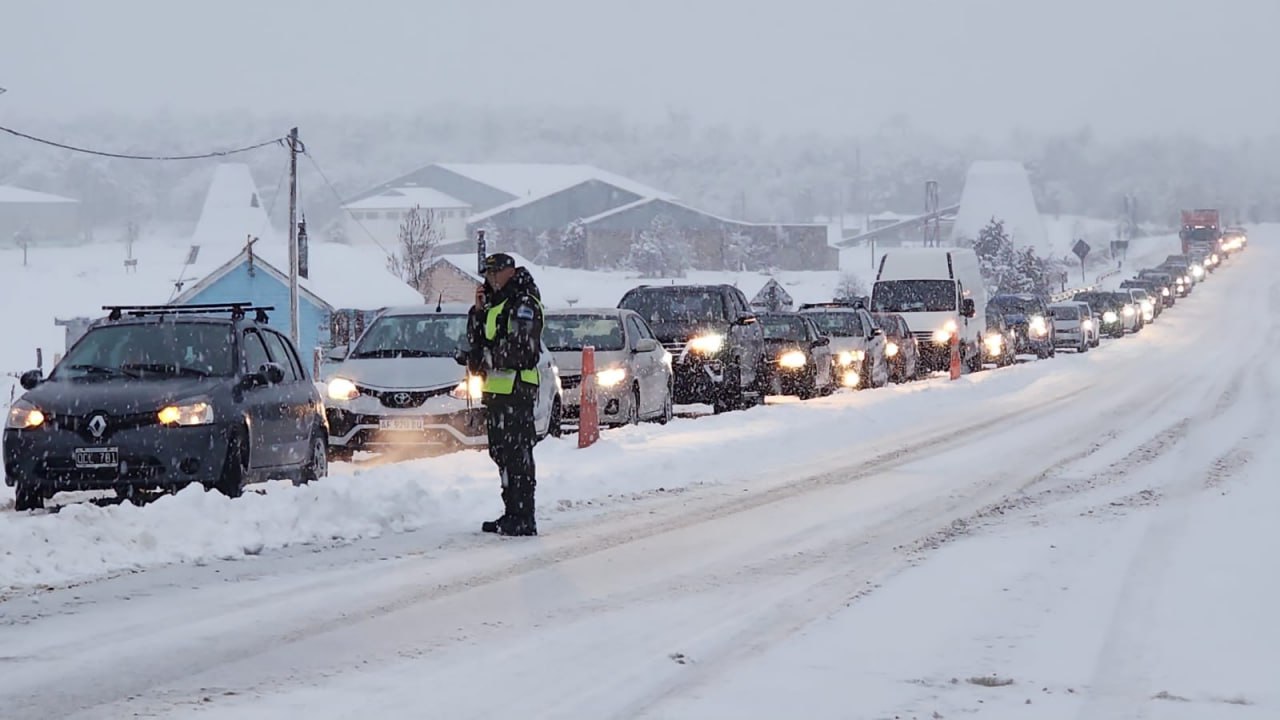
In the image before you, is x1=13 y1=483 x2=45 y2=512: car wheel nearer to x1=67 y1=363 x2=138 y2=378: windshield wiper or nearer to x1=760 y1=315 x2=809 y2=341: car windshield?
x1=67 y1=363 x2=138 y2=378: windshield wiper

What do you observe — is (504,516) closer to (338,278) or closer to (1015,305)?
(1015,305)

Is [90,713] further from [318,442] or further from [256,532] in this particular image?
[318,442]

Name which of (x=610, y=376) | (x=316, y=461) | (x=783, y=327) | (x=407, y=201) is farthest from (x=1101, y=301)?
(x=407, y=201)

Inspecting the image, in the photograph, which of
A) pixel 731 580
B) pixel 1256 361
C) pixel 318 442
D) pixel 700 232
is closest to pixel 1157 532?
pixel 731 580

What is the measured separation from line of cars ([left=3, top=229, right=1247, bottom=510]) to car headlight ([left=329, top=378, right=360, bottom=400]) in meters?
0.02

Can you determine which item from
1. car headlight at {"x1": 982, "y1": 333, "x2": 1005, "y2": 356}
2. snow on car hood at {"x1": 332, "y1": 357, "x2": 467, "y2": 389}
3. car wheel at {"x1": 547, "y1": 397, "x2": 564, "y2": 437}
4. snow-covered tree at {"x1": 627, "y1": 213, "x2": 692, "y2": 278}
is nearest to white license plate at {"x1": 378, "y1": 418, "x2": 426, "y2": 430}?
snow on car hood at {"x1": 332, "y1": 357, "x2": 467, "y2": 389}

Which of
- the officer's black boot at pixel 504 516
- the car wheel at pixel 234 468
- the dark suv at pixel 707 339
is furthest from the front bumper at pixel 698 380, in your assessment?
the officer's black boot at pixel 504 516

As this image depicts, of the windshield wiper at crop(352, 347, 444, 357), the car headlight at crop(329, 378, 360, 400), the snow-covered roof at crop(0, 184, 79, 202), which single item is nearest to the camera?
the car headlight at crop(329, 378, 360, 400)

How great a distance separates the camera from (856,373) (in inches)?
1339

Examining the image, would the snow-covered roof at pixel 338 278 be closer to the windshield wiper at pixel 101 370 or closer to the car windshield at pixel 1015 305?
the car windshield at pixel 1015 305

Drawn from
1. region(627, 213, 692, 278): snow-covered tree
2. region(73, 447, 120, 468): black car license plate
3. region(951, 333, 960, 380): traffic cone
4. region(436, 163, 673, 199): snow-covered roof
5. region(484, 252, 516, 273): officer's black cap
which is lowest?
region(951, 333, 960, 380): traffic cone

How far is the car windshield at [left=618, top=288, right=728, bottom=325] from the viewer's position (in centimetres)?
2706

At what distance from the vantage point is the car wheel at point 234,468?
13047 millimetres

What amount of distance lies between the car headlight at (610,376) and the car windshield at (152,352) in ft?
25.6
